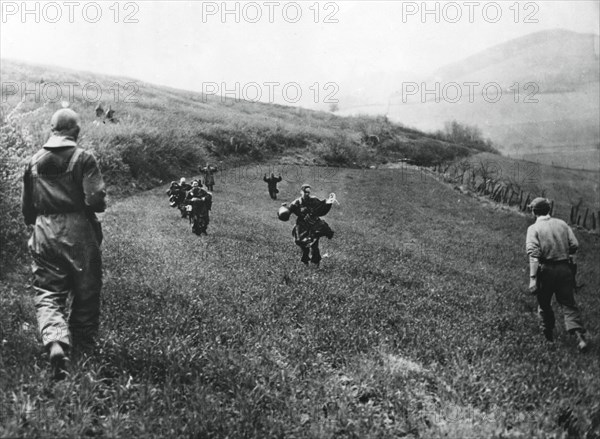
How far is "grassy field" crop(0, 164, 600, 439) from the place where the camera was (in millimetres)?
4312

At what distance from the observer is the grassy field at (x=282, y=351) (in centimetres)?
431

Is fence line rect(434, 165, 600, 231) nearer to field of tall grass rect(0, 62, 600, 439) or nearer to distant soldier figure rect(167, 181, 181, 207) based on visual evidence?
field of tall grass rect(0, 62, 600, 439)

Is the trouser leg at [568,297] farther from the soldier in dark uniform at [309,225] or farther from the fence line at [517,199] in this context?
the fence line at [517,199]

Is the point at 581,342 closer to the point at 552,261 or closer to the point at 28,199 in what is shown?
the point at 552,261

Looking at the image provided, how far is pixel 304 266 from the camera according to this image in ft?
31.7

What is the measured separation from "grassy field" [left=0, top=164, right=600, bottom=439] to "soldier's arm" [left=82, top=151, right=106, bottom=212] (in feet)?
5.22

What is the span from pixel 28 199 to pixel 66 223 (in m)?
0.62

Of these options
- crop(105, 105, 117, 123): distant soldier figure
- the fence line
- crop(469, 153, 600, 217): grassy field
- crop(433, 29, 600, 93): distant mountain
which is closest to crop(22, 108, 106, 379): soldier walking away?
crop(105, 105, 117, 123): distant soldier figure

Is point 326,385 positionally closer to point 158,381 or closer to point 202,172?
point 158,381

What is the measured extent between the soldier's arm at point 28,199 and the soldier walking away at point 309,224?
5.45 m

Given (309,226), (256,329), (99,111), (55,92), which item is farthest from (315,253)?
(55,92)

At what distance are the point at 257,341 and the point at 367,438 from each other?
207 centimetres

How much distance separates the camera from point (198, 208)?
1066cm

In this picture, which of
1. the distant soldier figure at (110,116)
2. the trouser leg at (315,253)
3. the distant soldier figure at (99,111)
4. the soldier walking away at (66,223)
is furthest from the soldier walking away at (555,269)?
the distant soldier figure at (99,111)
